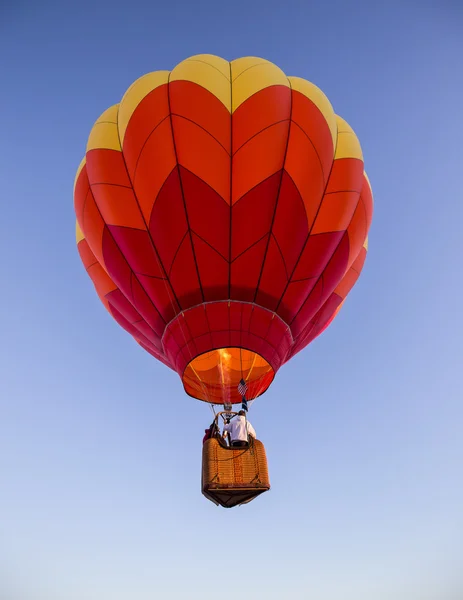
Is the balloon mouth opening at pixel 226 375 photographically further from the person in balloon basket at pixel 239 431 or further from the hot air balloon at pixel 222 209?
the person in balloon basket at pixel 239 431

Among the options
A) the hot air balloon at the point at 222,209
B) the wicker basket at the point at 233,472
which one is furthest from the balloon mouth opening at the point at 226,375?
the wicker basket at the point at 233,472

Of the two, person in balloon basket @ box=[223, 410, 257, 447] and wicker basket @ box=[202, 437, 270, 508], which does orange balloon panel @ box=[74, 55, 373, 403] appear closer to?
person in balloon basket @ box=[223, 410, 257, 447]

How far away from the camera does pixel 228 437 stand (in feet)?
16.1

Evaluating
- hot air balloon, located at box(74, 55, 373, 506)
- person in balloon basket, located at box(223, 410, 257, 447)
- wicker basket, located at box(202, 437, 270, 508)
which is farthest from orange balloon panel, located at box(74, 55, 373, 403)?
wicker basket, located at box(202, 437, 270, 508)

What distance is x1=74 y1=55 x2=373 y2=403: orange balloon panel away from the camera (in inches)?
212

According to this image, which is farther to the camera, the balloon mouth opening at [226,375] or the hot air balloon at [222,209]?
the balloon mouth opening at [226,375]

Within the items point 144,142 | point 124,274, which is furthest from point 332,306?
point 144,142

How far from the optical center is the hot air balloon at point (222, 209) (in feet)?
17.7

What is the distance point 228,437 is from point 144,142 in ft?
10.7

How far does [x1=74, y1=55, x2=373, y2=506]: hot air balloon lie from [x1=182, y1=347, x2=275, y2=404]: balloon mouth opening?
14 mm

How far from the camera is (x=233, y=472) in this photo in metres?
4.55

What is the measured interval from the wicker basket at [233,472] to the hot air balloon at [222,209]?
1144mm

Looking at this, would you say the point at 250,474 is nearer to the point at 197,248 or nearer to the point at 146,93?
the point at 197,248

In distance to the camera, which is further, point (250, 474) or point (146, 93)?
point (146, 93)
